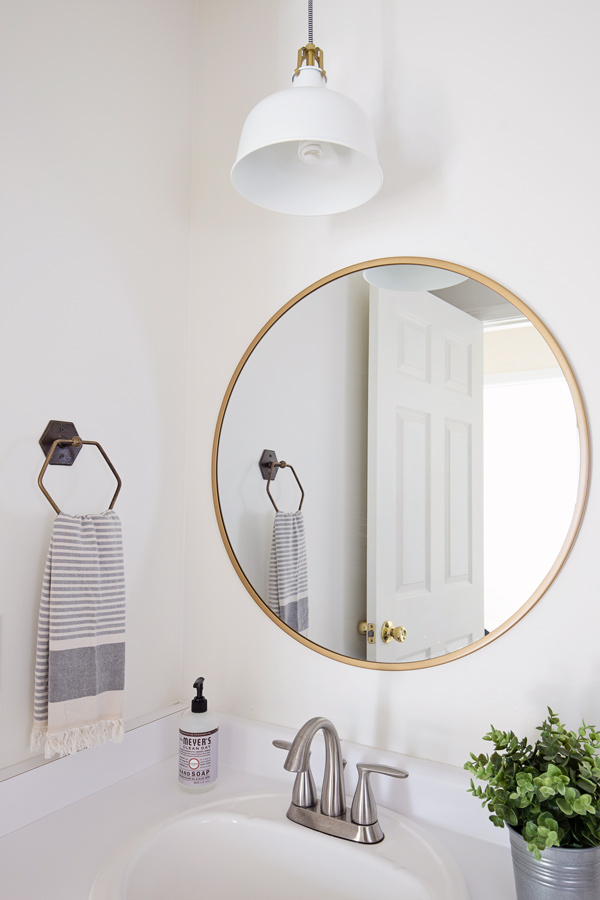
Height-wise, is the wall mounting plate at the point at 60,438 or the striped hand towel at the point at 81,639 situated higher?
the wall mounting plate at the point at 60,438

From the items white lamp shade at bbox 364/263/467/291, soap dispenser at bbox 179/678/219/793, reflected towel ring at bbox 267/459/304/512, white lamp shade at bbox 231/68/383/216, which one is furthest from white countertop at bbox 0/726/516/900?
white lamp shade at bbox 231/68/383/216

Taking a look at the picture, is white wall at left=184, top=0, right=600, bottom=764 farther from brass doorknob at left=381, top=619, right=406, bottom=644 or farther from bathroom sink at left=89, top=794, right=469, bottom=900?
bathroom sink at left=89, top=794, right=469, bottom=900

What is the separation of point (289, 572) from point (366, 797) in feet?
1.34

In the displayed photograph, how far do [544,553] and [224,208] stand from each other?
986 mm

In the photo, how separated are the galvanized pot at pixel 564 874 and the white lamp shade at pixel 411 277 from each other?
0.85 m

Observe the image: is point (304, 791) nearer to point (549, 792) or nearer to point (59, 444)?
point (549, 792)

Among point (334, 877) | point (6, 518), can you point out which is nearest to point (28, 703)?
point (6, 518)

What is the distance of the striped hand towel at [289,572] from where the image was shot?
1213mm

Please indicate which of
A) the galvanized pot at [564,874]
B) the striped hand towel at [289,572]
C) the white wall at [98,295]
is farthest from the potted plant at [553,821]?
the white wall at [98,295]

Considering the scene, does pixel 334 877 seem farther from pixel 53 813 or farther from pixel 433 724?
pixel 53 813

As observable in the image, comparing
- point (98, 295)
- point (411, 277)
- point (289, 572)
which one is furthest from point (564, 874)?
point (98, 295)

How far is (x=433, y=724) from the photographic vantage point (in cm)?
107

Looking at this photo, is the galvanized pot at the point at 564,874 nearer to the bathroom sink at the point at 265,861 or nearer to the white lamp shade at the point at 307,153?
the bathroom sink at the point at 265,861

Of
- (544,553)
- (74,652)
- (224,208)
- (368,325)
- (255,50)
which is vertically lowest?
(74,652)
